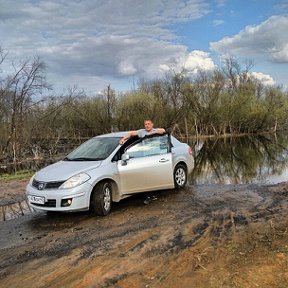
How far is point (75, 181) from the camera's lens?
8086 mm

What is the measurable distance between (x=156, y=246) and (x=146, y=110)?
41713mm

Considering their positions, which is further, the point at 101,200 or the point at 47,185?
the point at 101,200

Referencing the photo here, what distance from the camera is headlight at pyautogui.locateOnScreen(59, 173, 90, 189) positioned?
26.3 ft

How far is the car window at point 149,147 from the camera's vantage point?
9.45 meters

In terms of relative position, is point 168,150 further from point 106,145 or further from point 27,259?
point 27,259

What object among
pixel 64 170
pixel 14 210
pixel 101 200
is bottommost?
pixel 14 210

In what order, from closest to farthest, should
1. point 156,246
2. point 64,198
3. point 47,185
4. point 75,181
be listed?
1. point 156,246
2. point 64,198
3. point 75,181
4. point 47,185

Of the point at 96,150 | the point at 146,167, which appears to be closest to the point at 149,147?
the point at 146,167

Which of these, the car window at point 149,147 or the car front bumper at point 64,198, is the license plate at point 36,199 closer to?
Result: the car front bumper at point 64,198

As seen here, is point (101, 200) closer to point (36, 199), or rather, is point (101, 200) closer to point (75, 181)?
point (75, 181)


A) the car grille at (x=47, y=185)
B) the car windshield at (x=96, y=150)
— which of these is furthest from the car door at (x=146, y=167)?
the car grille at (x=47, y=185)

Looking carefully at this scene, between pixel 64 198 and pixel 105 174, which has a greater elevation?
pixel 105 174

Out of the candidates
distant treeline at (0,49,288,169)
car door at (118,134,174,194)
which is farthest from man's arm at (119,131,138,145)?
distant treeline at (0,49,288,169)

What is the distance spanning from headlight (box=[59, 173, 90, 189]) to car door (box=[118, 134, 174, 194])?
1035 mm
